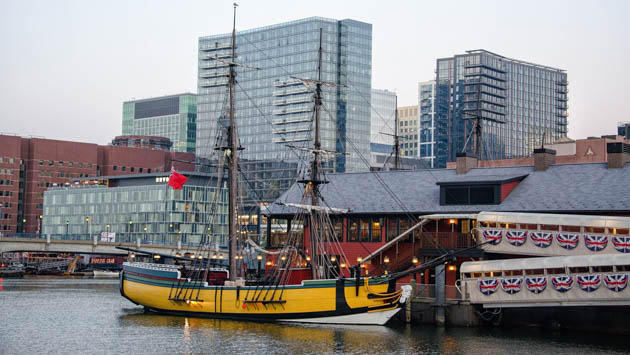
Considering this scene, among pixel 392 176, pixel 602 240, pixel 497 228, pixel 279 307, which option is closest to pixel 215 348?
pixel 279 307

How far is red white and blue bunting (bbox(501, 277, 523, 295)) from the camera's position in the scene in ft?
174

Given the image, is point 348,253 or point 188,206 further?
point 188,206

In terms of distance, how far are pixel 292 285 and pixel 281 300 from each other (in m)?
1.27

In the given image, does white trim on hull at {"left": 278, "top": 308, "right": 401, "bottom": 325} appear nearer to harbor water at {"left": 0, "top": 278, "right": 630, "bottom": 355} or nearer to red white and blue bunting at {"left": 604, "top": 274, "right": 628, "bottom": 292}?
harbor water at {"left": 0, "top": 278, "right": 630, "bottom": 355}

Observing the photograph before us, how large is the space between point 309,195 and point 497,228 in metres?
15.9

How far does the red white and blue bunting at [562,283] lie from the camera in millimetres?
51219

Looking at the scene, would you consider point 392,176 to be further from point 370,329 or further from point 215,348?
point 215,348

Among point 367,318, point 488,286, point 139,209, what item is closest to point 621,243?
point 488,286

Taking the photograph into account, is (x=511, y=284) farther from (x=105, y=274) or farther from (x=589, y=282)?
(x=105, y=274)

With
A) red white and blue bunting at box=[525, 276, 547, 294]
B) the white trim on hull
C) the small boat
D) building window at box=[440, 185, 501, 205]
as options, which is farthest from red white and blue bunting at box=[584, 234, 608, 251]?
the small boat

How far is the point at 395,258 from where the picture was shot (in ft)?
210

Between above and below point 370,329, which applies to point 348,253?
above

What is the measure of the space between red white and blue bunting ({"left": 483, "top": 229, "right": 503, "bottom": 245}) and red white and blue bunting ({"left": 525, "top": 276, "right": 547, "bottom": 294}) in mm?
4223

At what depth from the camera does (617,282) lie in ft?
163
